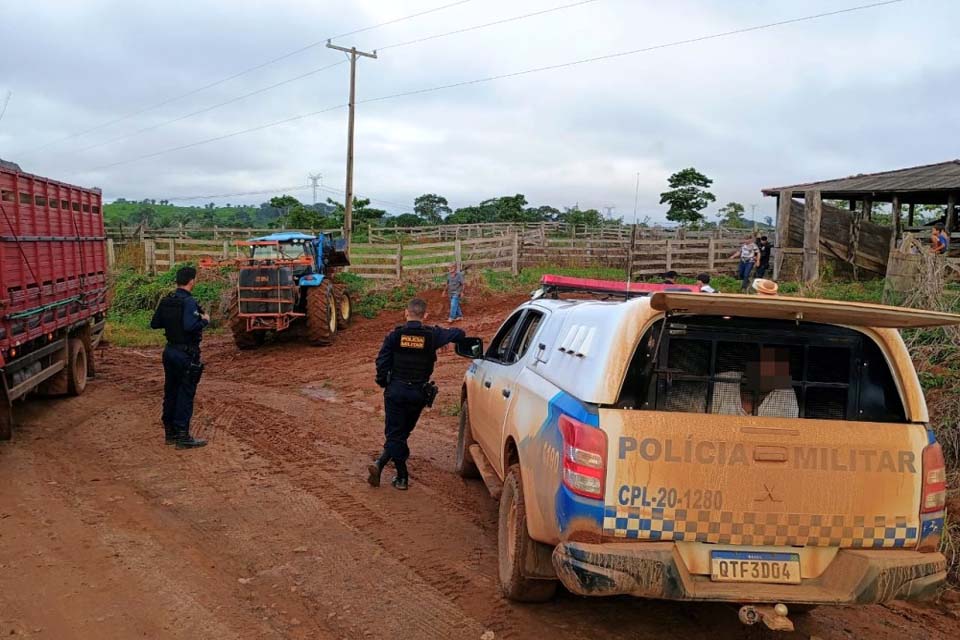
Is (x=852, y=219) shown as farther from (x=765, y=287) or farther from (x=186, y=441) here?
(x=186, y=441)

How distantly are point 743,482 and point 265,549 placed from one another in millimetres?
3214

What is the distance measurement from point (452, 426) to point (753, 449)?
20.3 ft

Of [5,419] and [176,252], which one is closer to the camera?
[5,419]

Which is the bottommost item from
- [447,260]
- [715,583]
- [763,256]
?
[715,583]

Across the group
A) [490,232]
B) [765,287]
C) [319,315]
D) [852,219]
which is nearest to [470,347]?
[765,287]

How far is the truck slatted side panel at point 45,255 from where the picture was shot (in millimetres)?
7617

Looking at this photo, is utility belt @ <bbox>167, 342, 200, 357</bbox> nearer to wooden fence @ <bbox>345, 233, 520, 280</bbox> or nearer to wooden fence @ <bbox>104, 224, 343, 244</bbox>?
wooden fence @ <bbox>345, 233, 520, 280</bbox>

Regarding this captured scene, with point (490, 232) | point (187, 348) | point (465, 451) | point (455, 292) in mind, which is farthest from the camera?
point (490, 232)

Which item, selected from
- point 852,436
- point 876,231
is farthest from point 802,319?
point 876,231

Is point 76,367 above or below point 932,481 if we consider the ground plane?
below

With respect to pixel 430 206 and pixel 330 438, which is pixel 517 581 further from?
pixel 430 206

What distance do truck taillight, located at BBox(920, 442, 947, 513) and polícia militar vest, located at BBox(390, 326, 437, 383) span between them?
3.78 metres

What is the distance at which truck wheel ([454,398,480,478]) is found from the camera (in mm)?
6711

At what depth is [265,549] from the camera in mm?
5102
